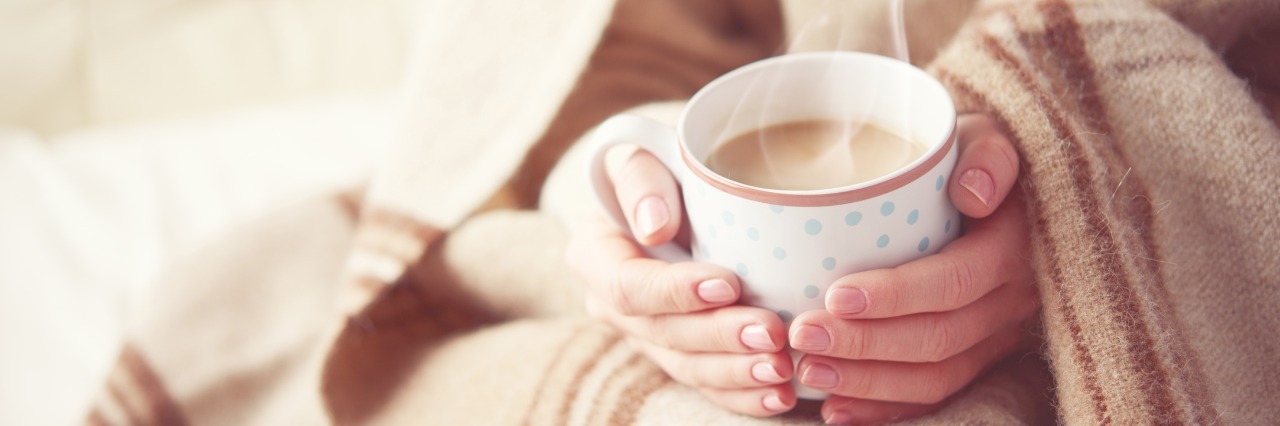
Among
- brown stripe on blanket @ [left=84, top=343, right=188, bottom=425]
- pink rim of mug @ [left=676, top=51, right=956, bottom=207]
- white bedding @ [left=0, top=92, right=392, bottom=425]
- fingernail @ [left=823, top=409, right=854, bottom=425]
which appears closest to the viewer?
pink rim of mug @ [left=676, top=51, right=956, bottom=207]

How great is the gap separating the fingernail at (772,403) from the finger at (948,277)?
7 cm

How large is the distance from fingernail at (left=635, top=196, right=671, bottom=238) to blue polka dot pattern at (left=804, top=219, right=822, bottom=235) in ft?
0.28

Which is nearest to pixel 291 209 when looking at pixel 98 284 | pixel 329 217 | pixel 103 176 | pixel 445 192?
pixel 329 217

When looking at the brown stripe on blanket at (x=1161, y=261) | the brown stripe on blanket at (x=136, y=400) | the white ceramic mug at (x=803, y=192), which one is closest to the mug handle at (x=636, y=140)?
the white ceramic mug at (x=803, y=192)

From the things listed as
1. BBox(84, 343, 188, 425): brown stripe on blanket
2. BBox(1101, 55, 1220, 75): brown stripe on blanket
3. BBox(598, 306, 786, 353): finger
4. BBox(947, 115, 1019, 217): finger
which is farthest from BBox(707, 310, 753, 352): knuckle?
BBox(84, 343, 188, 425): brown stripe on blanket

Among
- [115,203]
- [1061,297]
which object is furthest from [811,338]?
[115,203]

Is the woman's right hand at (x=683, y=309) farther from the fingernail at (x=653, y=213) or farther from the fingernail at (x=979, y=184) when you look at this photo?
the fingernail at (x=979, y=184)

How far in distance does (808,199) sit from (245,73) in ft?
3.79

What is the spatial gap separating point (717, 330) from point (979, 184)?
14cm

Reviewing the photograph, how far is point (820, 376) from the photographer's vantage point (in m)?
0.46

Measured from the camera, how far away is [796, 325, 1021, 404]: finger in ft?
1.51

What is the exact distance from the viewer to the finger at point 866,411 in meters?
0.49

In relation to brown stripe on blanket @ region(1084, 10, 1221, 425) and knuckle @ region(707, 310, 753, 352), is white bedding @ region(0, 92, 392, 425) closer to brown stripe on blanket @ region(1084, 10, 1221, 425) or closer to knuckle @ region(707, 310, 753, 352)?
knuckle @ region(707, 310, 753, 352)

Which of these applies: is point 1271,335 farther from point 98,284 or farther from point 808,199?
point 98,284
